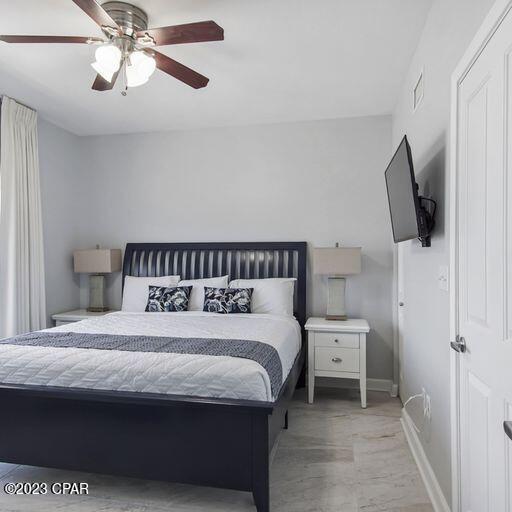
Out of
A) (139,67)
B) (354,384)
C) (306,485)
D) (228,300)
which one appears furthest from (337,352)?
(139,67)

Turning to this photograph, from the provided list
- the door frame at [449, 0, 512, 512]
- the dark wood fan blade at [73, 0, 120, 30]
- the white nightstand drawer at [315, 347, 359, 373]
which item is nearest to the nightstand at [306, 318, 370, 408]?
the white nightstand drawer at [315, 347, 359, 373]

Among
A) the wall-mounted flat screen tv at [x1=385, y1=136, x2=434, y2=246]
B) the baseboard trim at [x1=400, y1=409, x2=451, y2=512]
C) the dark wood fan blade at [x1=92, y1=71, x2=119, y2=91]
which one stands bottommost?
A: the baseboard trim at [x1=400, y1=409, x2=451, y2=512]

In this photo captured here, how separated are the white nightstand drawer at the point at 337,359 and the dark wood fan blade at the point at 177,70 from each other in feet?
7.98

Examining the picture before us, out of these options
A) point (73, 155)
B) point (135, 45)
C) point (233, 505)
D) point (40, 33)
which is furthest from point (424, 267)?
point (73, 155)

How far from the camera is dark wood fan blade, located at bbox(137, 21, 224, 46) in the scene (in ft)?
6.26

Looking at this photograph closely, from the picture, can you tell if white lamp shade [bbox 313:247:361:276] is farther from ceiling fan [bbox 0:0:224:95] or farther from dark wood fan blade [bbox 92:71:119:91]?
dark wood fan blade [bbox 92:71:119:91]

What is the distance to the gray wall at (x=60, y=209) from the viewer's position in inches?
161

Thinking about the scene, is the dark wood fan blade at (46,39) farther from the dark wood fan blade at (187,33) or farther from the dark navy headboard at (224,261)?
the dark navy headboard at (224,261)

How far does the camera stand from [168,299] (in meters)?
3.76

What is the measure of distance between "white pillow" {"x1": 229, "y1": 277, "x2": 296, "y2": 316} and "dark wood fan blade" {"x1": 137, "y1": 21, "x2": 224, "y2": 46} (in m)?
2.30

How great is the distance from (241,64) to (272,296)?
2063 mm

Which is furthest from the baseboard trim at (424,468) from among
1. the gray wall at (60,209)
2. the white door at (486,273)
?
the gray wall at (60,209)

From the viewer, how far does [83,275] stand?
463 cm

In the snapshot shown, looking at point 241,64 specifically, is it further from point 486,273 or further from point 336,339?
point 336,339
